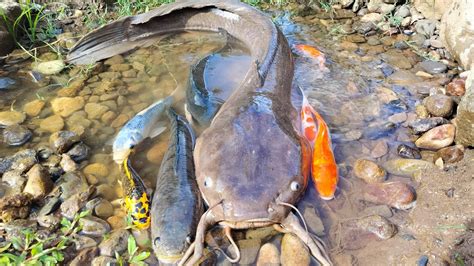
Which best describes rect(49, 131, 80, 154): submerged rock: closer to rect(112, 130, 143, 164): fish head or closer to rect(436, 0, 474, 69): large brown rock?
rect(112, 130, 143, 164): fish head

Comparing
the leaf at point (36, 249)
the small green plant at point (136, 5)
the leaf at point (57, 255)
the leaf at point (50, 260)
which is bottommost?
the leaf at point (57, 255)

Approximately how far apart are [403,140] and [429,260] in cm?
134

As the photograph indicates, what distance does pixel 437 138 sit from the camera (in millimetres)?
3613

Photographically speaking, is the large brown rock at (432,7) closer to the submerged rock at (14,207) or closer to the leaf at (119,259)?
the leaf at (119,259)

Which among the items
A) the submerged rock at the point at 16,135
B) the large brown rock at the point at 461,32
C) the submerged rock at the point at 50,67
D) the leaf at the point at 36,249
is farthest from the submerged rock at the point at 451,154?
the submerged rock at the point at 50,67

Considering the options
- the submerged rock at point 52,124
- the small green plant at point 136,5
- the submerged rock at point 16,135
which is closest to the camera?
the submerged rock at point 16,135

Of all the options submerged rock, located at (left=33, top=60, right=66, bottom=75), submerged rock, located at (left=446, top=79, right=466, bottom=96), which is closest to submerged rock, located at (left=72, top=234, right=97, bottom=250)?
submerged rock, located at (left=33, top=60, right=66, bottom=75)

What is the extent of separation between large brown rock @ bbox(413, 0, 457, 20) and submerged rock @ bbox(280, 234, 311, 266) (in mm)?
3957

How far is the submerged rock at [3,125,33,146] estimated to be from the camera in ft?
12.4

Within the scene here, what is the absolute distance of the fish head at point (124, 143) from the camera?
3.54m

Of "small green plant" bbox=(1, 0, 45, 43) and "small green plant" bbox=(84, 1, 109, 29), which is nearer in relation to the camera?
"small green plant" bbox=(1, 0, 45, 43)

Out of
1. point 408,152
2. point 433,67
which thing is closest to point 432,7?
point 433,67

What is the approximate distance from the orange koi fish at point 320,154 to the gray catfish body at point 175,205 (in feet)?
3.02

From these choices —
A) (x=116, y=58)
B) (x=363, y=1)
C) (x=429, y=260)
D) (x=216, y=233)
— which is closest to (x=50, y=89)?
(x=116, y=58)
